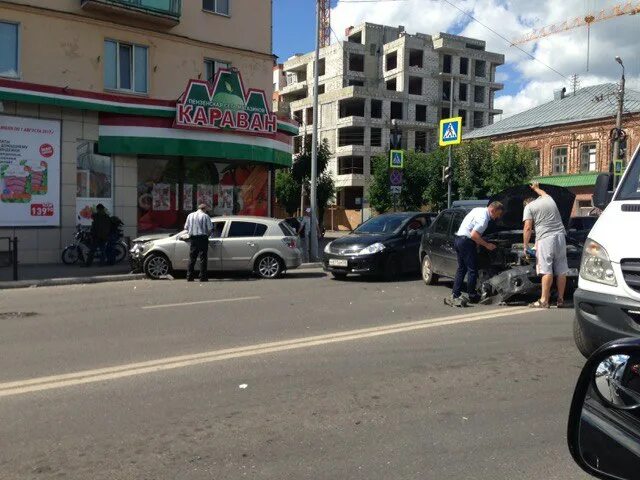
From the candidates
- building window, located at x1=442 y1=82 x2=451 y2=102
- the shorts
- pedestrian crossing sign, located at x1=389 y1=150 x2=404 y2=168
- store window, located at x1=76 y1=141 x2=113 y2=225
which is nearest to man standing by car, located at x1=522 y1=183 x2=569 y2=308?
the shorts

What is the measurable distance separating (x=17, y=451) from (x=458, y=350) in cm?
441

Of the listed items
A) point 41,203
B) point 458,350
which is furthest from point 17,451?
point 41,203

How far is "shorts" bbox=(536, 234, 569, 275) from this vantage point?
9148mm

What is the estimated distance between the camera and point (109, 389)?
5.37m

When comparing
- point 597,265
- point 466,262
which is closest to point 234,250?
point 466,262

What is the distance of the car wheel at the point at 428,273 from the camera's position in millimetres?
12688

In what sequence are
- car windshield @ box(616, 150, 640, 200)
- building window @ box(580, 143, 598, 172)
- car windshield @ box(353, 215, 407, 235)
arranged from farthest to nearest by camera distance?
1. building window @ box(580, 143, 598, 172)
2. car windshield @ box(353, 215, 407, 235)
3. car windshield @ box(616, 150, 640, 200)

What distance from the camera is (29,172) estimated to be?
57.1 ft

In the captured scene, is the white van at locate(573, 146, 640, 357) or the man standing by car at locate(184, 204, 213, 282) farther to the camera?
the man standing by car at locate(184, 204, 213, 282)

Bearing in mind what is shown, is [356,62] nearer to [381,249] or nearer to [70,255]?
[70,255]

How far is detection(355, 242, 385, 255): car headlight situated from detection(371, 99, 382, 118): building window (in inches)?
2095

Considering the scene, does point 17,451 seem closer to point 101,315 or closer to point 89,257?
point 101,315

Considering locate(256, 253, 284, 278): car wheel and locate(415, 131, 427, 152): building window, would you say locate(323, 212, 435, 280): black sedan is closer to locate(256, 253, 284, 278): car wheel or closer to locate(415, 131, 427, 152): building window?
locate(256, 253, 284, 278): car wheel

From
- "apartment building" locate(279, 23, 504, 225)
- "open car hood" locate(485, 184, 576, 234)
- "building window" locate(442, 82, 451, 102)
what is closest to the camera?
"open car hood" locate(485, 184, 576, 234)
